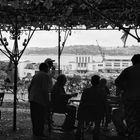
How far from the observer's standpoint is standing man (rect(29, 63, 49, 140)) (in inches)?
308

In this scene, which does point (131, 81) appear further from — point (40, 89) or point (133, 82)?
point (40, 89)

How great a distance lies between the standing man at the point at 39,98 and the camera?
782 cm

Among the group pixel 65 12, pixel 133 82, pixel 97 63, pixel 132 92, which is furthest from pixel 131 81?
pixel 97 63

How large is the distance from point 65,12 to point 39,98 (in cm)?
318

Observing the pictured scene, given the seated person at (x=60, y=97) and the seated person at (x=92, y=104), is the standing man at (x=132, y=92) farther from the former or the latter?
the seated person at (x=60, y=97)

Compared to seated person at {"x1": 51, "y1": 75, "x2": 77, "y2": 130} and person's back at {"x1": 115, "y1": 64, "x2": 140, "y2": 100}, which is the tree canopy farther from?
seated person at {"x1": 51, "y1": 75, "x2": 77, "y2": 130}

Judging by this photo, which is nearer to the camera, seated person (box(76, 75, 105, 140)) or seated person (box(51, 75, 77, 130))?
seated person (box(76, 75, 105, 140))

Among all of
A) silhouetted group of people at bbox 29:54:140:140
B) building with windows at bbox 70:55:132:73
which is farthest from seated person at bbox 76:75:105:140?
building with windows at bbox 70:55:132:73

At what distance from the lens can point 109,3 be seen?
31.2ft

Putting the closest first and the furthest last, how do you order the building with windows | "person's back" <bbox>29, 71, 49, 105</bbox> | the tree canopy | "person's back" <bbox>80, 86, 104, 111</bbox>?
"person's back" <bbox>80, 86, 104, 111</bbox>, "person's back" <bbox>29, 71, 49, 105</bbox>, the tree canopy, the building with windows

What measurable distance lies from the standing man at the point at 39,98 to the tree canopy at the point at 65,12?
1425 mm

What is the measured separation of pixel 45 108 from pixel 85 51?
18.1 meters

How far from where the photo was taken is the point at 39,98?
25.6 feet

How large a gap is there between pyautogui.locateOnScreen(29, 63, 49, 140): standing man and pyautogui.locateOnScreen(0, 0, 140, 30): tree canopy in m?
1.43
